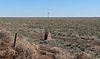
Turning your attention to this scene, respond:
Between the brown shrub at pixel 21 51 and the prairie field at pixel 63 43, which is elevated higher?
the brown shrub at pixel 21 51

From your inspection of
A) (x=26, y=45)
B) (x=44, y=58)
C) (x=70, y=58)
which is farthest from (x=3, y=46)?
(x=70, y=58)

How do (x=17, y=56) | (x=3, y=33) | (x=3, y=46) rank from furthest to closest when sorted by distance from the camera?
(x=3, y=33)
(x=3, y=46)
(x=17, y=56)

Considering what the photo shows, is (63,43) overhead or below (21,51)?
below

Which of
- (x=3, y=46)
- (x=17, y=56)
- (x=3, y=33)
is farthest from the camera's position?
(x=3, y=33)

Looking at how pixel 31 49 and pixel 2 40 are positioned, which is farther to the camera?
pixel 2 40

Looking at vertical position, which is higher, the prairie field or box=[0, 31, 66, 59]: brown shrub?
box=[0, 31, 66, 59]: brown shrub

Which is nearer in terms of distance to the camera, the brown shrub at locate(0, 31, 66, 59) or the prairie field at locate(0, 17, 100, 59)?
the brown shrub at locate(0, 31, 66, 59)

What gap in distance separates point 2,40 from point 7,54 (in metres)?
1.49

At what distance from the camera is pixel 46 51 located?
13.7 meters

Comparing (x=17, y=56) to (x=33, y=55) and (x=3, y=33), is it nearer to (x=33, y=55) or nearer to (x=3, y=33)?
(x=33, y=55)

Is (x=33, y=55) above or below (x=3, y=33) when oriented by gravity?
below

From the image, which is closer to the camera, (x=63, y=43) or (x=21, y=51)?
(x=21, y=51)

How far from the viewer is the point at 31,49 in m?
11.9

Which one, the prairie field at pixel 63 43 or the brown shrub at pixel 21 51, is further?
the prairie field at pixel 63 43
